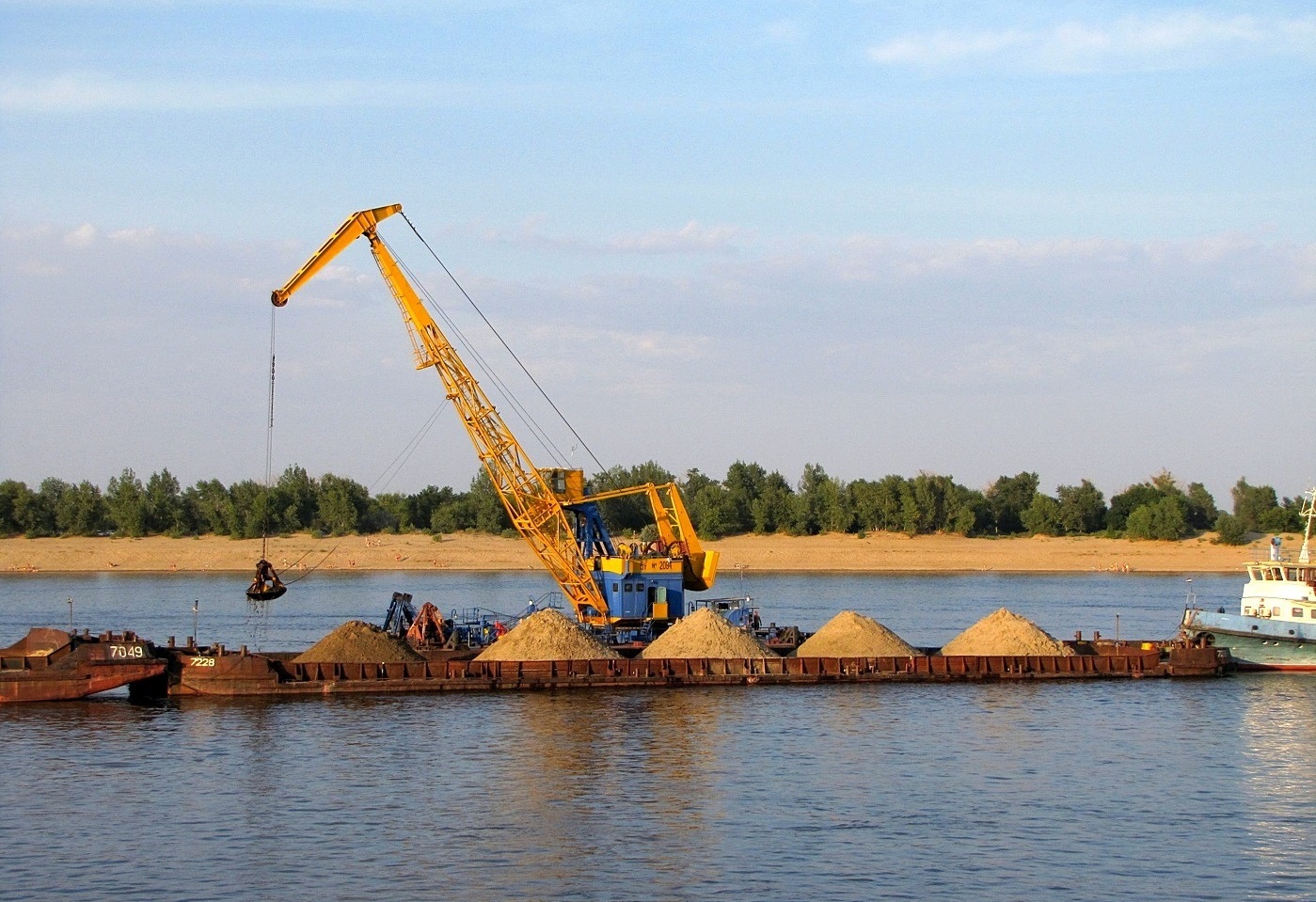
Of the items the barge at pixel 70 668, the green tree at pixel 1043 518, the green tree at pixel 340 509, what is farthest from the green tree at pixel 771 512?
the barge at pixel 70 668

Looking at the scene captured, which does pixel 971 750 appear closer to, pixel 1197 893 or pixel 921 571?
pixel 1197 893

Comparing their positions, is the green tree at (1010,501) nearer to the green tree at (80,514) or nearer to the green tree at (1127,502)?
the green tree at (1127,502)

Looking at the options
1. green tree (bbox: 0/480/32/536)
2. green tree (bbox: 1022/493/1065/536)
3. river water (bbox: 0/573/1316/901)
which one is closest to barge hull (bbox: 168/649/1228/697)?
river water (bbox: 0/573/1316/901)

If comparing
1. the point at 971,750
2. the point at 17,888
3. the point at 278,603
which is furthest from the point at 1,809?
the point at 278,603

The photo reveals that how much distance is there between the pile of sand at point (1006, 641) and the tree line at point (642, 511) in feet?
303

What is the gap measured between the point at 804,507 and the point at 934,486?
564 inches

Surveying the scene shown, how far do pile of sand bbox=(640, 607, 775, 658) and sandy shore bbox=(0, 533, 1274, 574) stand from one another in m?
85.5

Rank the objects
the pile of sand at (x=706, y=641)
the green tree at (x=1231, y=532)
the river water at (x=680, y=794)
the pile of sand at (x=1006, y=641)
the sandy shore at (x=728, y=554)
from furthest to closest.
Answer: the green tree at (x=1231, y=532)
the sandy shore at (x=728, y=554)
the pile of sand at (x=1006, y=641)
the pile of sand at (x=706, y=641)
the river water at (x=680, y=794)

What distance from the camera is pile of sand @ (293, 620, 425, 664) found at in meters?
49.2

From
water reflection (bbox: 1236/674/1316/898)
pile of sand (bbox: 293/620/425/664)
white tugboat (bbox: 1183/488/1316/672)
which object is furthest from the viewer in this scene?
white tugboat (bbox: 1183/488/1316/672)

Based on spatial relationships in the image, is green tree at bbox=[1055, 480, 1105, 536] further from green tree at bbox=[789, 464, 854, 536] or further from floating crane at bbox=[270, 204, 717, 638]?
floating crane at bbox=[270, 204, 717, 638]

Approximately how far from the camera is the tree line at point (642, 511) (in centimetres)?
14925

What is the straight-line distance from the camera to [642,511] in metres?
151

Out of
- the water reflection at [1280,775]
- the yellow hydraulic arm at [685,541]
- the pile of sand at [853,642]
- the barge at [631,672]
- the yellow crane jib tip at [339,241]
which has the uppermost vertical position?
the yellow crane jib tip at [339,241]
